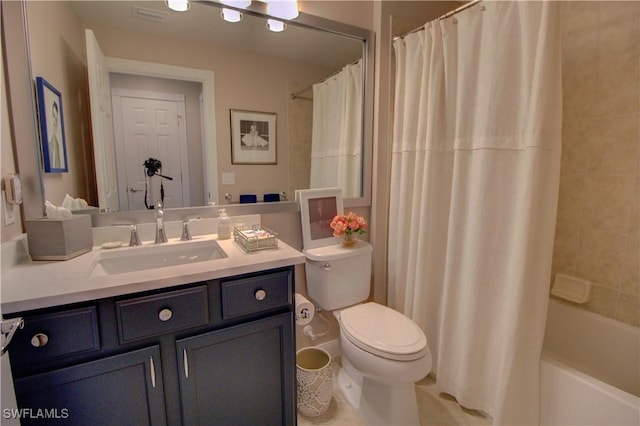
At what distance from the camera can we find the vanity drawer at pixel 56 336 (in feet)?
2.68

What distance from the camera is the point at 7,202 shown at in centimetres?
99

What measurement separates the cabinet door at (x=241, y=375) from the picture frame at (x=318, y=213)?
57 centimetres

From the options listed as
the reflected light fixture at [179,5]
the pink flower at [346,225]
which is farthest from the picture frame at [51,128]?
the pink flower at [346,225]

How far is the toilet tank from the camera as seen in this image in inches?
63.9

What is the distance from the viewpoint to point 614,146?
1.54 m

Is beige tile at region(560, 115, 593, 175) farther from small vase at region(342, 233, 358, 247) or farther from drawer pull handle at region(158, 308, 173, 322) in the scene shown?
drawer pull handle at region(158, 308, 173, 322)

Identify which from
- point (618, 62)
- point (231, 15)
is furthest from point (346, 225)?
point (618, 62)

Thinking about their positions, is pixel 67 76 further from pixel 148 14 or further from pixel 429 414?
pixel 429 414

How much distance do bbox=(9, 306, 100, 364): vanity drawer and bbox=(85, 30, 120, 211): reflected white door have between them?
0.58m

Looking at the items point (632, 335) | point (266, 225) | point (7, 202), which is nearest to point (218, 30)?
point (266, 225)

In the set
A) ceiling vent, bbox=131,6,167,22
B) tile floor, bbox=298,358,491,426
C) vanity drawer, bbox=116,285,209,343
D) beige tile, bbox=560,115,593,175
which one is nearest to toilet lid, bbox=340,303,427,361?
tile floor, bbox=298,358,491,426

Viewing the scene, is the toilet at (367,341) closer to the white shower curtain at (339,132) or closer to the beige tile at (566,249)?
the white shower curtain at (339,132)

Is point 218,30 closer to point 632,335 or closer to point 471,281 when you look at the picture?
point 471,281

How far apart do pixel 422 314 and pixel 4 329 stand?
65.6 inches
